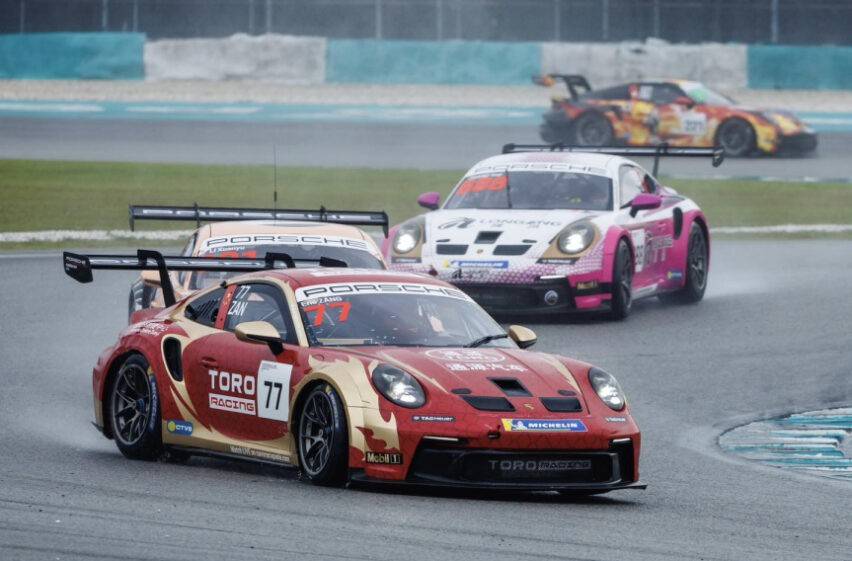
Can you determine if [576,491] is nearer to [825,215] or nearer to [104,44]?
[825,215]

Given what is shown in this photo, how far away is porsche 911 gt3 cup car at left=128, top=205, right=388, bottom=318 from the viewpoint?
1245 cm

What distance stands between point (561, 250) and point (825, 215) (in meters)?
9.91

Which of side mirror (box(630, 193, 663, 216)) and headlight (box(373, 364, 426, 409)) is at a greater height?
side mirror (box(630, 193, 663, 216))

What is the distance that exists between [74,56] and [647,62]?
37.5 feet

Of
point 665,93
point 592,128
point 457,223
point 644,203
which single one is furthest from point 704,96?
point 457,223

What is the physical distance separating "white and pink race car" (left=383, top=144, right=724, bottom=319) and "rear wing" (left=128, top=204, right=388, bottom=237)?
182cm

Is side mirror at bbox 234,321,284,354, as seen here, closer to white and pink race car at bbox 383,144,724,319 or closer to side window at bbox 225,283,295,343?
side window at bbox 225,283,295,343

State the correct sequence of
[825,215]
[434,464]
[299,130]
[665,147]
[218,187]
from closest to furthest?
[434,464], [665,147], [825,215], [218,187], [299,130]

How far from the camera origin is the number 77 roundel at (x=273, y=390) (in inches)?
331

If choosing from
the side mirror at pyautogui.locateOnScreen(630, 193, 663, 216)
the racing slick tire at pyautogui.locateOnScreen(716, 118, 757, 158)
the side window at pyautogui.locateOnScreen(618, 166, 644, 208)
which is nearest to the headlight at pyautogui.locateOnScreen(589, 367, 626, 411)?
the side mirror at pyautogui.locateOnScreen(630, 193, 663, 216)

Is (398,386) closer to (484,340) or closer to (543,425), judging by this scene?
(543,425)

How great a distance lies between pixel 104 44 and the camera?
120 feet

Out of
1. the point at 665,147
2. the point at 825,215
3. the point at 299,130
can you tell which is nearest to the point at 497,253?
the point at 665,147

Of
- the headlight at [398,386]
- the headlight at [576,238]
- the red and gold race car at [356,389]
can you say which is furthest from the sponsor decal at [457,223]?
the headlight at [398,386]
